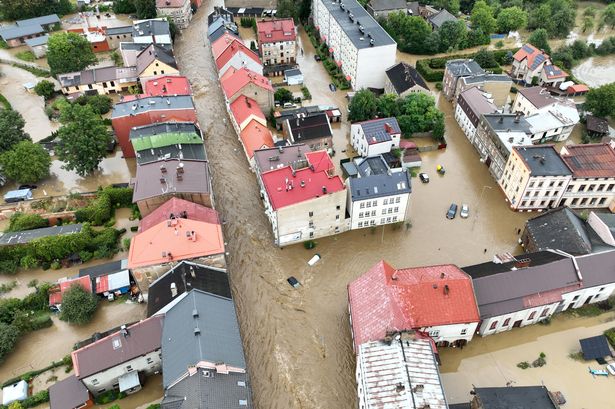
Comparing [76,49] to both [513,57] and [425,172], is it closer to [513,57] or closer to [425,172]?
[425,172]

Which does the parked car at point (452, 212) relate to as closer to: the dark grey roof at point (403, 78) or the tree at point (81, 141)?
the dark grey roof at point (403, 78)

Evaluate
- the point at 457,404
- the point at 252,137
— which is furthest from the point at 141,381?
the point at 252,137

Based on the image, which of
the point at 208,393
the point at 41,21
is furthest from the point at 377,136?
the point at 41,21

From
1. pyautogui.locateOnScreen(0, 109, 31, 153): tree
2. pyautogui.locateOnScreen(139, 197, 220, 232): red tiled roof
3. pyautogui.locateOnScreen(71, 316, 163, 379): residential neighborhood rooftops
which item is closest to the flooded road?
pyautogui.locateOnScreen(139, 197, 220, 232): red tiled roof

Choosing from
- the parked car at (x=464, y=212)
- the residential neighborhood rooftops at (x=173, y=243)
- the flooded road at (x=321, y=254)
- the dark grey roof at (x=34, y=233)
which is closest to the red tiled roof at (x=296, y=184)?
the flooded road at (x=321, y=254)

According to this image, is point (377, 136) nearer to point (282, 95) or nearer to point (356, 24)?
point (282, 95)

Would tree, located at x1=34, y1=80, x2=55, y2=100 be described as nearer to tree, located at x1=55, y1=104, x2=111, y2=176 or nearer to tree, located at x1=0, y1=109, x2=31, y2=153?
tree, located at x1=0, y1=109, x2=31, y2=153
